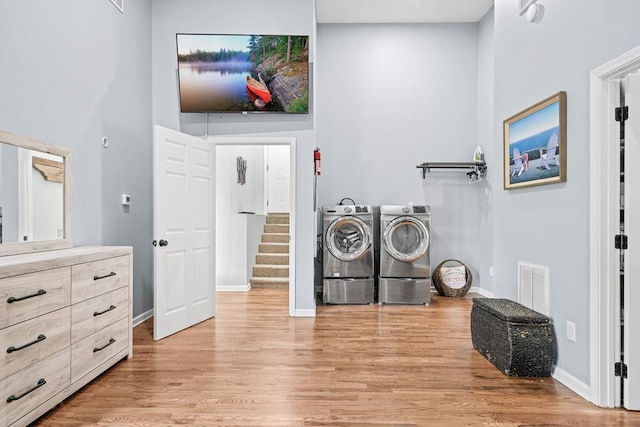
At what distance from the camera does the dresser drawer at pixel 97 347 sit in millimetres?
2256

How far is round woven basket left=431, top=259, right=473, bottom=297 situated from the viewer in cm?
501

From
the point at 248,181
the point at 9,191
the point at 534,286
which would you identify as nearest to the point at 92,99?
the point at 9,191

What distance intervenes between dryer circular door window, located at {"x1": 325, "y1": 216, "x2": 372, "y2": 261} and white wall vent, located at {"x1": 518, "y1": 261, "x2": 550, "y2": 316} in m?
1.94

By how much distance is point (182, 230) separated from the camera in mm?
3639

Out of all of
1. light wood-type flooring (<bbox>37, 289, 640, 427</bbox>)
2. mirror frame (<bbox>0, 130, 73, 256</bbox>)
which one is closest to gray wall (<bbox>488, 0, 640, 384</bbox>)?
light wood-type flooring (<bbox>37, 289, 640, 427</bbox>)

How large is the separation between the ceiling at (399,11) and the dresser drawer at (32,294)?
4.29 metres

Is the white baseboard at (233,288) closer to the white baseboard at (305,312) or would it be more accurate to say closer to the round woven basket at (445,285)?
the white baseboard at (305,312)

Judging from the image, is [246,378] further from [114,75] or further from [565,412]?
[114,75]

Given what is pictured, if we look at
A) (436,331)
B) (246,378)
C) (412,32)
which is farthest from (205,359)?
(412,32)

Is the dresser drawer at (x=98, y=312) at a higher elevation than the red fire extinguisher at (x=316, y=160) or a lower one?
lower

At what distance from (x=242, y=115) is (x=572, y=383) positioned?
370cm

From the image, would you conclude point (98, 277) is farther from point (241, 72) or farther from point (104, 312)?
point (241, 72)

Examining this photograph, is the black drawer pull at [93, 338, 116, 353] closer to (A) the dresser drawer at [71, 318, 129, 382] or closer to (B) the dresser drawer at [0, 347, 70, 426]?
(A) the dresser drawer at [71, 318, 129, 382]

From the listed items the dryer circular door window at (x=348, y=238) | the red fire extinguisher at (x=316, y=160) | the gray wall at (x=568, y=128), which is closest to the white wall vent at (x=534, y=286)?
the gray wall at (x=568, y=128)
